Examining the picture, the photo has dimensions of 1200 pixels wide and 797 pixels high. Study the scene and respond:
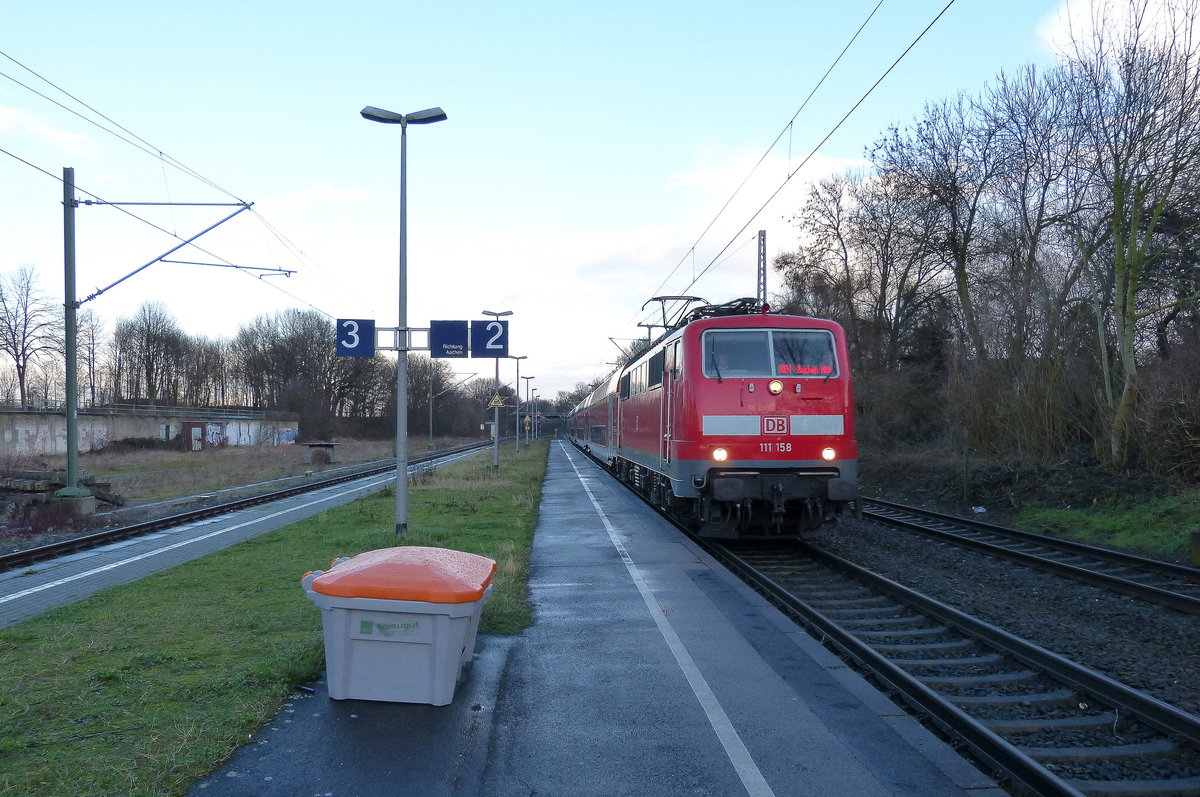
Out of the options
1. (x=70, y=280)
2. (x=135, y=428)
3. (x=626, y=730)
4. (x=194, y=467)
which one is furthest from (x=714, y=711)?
(x=135, y=428)

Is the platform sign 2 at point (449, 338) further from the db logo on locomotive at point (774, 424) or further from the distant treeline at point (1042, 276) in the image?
the distant treeline at point (1042, 276)

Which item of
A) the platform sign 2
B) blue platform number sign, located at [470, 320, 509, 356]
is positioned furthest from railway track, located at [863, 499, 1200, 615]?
the platform sign 2

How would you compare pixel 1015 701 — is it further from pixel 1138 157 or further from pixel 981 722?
pixel 1138 157

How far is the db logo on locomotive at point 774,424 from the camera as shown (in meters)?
11.5

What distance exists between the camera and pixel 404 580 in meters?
5.12

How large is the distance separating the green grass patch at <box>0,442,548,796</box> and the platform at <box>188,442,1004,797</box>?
0.31 m

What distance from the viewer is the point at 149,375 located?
72812 millimetres

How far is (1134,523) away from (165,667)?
13878 millimetres

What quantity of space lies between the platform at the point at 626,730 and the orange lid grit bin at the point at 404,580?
0.76 metres

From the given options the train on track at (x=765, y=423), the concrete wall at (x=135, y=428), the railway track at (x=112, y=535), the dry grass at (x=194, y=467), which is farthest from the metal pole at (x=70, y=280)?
the concrete wall at (x=135, y=428)

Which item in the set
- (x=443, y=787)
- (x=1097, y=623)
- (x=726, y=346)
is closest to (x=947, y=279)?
(x=726, y=346)

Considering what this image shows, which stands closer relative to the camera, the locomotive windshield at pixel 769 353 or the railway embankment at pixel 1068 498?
the locomotive windshield at pixel 769 353

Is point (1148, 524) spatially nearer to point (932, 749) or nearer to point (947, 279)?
point (932, 749)

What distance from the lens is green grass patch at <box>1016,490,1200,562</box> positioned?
12.2 m
